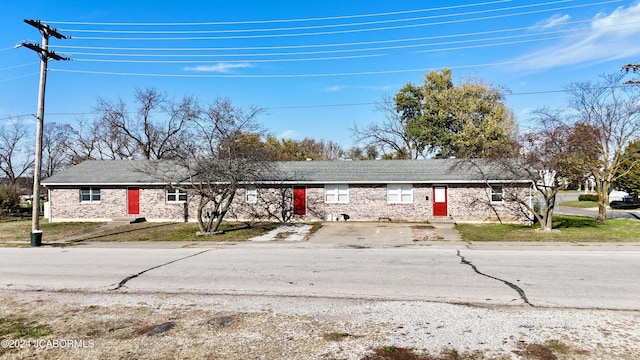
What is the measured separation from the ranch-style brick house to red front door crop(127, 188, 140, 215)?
0.22ft

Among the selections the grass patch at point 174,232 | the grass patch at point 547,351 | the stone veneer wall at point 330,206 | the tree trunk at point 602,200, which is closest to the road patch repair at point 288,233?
the grass patch at point 174,232

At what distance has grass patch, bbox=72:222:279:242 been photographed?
20.3 meters

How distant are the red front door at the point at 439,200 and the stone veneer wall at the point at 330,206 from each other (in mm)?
242

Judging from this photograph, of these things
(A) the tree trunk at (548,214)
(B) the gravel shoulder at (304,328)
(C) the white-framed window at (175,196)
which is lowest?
(B) the gravel shoulder at (304,328)

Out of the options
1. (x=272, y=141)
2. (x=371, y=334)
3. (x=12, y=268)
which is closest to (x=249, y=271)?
(x=371, y=334)

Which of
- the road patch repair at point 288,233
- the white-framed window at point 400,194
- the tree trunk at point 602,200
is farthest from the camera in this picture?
the white-framed window at point 400,194

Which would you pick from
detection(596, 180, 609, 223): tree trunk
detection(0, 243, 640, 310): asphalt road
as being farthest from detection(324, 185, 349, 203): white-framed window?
detection(596, 180, 609, 223): tree trunk

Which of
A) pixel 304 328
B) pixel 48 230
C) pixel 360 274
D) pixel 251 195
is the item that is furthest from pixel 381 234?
pixel 48 230

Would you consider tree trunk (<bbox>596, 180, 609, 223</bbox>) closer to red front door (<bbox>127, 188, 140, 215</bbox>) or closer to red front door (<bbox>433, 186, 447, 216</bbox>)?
red front door (<bbox>433, 186, 447, 216</bbox>)

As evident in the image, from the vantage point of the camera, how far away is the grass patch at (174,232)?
2034 cm

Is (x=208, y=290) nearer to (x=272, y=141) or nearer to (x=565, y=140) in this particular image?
(x=565, y=140)

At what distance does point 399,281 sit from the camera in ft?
32.7

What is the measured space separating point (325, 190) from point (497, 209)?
408 inches

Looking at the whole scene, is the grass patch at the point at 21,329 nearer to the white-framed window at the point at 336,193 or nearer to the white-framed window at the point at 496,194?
the white-framed window at the point at 336,193
